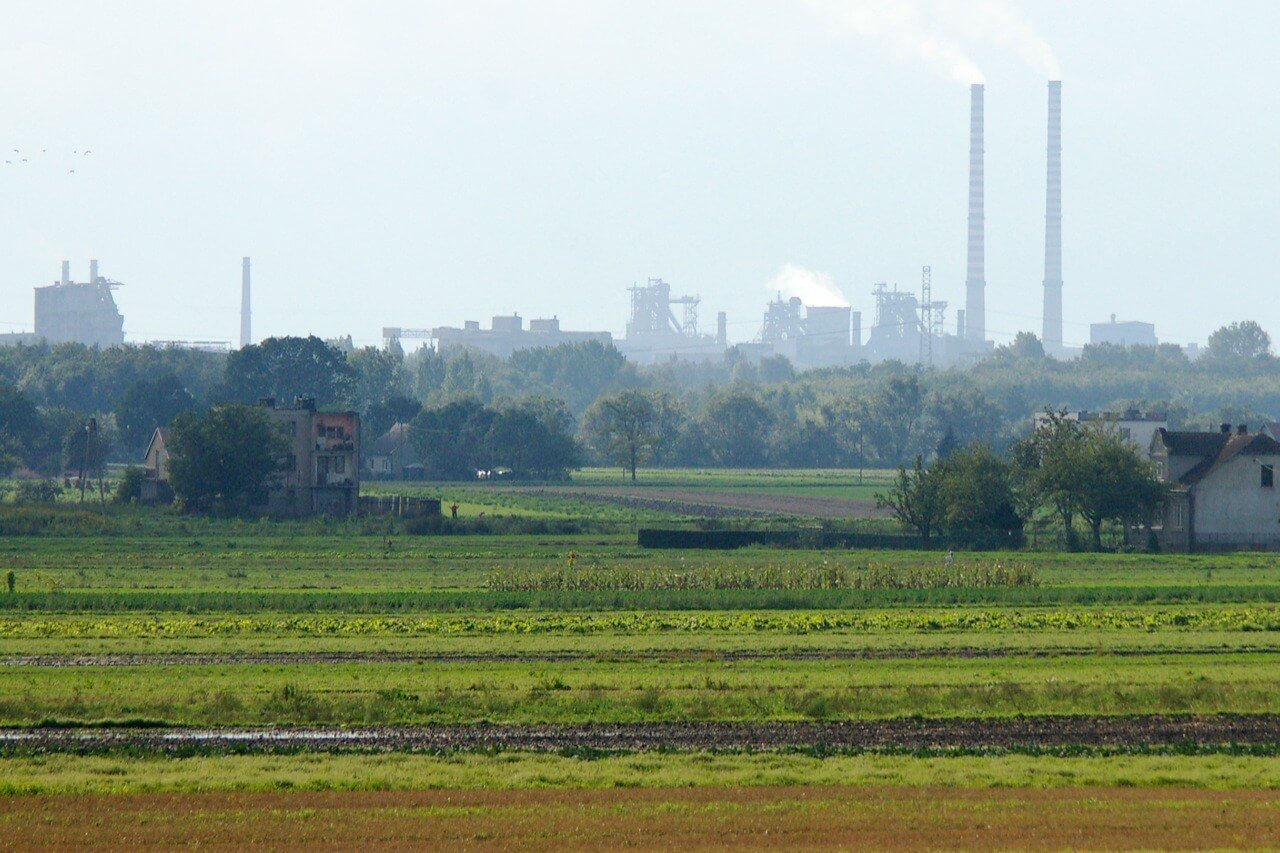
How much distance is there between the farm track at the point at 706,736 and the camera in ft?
94.7

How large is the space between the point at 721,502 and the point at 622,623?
275ft

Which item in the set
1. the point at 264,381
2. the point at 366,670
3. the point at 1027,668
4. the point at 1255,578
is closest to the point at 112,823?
the point at 366,670

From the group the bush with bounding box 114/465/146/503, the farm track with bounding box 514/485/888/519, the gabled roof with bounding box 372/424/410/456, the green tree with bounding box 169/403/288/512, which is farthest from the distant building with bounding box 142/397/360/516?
the gabled roof with bounding box 372/424/410/456

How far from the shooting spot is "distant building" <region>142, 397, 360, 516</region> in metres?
111

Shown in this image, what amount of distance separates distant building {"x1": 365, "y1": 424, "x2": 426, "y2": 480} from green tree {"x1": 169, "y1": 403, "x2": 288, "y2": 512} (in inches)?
2531

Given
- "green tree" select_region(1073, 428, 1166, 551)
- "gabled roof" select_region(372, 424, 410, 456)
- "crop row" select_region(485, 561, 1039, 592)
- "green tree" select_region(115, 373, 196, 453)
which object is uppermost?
"green tree" select_region(115, 373, 196, 453)

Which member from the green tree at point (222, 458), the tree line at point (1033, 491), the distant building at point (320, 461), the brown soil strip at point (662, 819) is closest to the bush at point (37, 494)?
the green tree at point (222, 458)

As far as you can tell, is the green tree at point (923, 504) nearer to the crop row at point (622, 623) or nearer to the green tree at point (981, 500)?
the green tree at point (981, 500)

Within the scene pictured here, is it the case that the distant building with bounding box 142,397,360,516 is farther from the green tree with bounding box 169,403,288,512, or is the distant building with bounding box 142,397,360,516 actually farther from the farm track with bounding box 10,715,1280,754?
the farm track with bounding box 10,715,1280,754

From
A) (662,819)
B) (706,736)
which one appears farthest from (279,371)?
(662,819)

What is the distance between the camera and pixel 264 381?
19150cm

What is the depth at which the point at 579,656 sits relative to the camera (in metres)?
40.1

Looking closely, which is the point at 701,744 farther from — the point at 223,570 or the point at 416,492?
the point at 416,492

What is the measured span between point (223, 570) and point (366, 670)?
1140 inches
